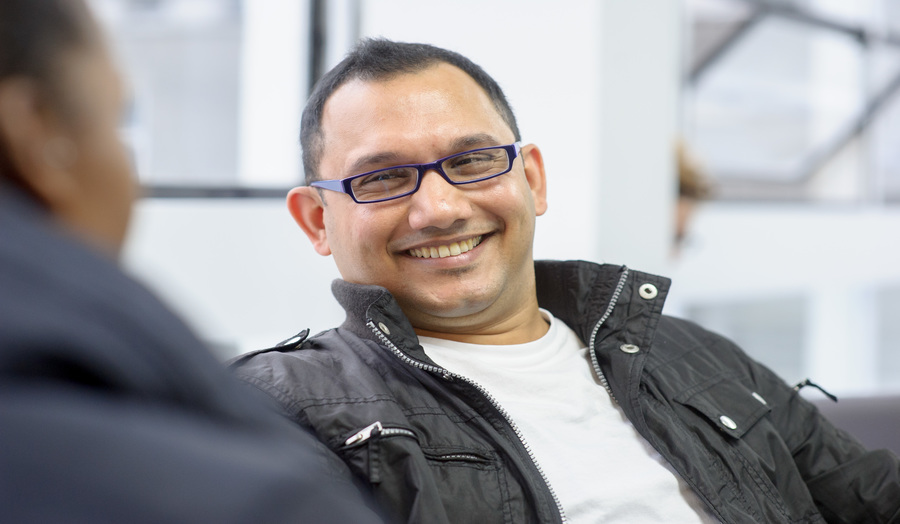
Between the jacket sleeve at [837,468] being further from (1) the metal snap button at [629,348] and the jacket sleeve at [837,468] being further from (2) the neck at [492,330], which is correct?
(2) the neck at [492,330]

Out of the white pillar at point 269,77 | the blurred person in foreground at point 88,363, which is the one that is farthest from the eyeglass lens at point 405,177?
the white pillar at point 269,77

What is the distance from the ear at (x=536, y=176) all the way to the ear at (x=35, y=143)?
129 cm

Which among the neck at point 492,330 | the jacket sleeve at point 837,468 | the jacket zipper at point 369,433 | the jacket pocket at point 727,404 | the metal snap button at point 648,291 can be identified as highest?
the metal snap button at point 648,291

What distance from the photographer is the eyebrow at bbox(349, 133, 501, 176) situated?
1.44 m

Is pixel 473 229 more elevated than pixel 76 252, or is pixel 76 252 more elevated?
pixel 76 252

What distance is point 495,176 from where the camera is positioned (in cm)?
150

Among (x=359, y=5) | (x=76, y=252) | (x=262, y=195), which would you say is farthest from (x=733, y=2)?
(x=76, y=252)

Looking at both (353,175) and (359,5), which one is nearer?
(353,175)

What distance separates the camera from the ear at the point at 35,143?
0.46m

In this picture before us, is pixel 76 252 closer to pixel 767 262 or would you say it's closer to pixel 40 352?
pixel 40 352

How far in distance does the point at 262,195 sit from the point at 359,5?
0.80 meters

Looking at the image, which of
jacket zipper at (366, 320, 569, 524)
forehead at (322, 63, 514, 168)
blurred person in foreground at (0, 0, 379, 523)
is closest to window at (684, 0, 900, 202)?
forehead at (322, 63, 514, 168)

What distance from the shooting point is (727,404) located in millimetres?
1560

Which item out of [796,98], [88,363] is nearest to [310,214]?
[88,363]
